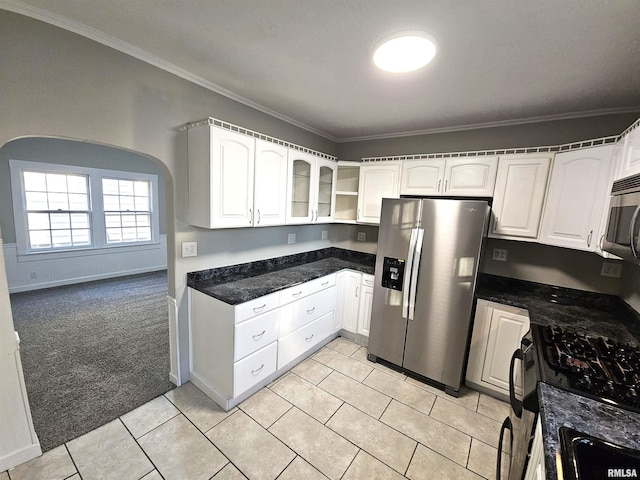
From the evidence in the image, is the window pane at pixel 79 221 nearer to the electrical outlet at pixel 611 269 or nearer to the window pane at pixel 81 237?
the window pane at pixel 81 237

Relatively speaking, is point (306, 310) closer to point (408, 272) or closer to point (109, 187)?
point (408, 272)

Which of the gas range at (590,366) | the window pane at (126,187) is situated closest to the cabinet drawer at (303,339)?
the gas range at (590,366)

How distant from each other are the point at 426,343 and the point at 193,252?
2.20m

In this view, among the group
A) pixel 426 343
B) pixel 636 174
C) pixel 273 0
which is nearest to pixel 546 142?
pixel 636 174

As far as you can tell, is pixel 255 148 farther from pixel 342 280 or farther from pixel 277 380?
pixel 277 380

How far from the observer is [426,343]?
2410 millimetres

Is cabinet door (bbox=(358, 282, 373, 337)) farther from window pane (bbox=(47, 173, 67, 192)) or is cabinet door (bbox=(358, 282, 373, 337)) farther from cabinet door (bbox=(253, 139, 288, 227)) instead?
window pane (bbox=(47, 173, 67, 192))

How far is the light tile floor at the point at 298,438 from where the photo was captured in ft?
5.17

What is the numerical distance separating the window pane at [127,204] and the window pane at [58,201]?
2.54ft

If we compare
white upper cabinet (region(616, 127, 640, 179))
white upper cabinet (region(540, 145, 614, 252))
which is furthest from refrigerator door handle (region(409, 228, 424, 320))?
white upper cabinet (region(616, 127, 640, 179))

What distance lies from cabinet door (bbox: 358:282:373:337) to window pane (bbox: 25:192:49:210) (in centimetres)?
514

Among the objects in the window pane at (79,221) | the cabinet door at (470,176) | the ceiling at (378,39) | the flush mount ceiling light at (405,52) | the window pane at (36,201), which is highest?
the ceiling at (378,39)

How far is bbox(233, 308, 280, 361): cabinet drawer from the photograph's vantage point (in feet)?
6.47

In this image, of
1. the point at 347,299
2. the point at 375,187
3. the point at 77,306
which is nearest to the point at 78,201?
the point at 77,306
